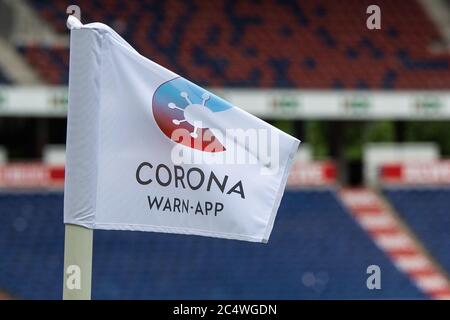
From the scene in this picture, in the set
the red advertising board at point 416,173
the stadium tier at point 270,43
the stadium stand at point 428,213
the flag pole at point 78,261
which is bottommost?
the flag pole at point 78,261

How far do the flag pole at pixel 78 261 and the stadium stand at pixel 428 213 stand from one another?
1417cm

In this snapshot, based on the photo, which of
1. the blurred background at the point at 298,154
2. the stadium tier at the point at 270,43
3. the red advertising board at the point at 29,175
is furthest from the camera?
the stadium tier at the point at 270,43

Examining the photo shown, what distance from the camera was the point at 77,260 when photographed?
3.73m

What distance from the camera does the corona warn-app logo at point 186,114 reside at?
3969mm

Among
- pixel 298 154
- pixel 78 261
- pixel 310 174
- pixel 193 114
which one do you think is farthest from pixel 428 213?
pixel 78 261

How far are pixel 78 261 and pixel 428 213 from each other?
14877 mm

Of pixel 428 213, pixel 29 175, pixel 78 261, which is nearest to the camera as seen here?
pixel 78 261

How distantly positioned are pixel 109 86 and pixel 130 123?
16cm

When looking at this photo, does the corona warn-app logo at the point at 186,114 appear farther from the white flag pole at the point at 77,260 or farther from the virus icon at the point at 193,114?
the white flag pole at the point at 77,260

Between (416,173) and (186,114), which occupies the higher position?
(416,173)

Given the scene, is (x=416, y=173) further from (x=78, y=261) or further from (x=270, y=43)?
(x=78, y=261)

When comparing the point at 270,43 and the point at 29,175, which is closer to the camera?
the point at 29,175

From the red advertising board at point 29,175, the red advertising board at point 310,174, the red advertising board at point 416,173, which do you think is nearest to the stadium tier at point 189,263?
the red advertising board at point 29,175

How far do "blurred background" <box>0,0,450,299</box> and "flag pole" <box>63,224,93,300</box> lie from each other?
11374 millimetres
